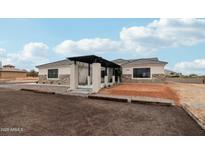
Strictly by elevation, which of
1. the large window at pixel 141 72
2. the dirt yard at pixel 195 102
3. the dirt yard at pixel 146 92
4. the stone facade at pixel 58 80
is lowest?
the dirt yard at pixel 195 102

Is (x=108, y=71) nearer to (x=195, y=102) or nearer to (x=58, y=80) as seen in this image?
(x=58, y=80)

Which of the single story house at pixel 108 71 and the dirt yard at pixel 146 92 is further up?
the single story house at pixel 108 71

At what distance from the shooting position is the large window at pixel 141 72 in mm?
21562

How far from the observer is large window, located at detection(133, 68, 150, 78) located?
70.7ft

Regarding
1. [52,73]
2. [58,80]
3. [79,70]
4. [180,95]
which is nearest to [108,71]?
[79,70]

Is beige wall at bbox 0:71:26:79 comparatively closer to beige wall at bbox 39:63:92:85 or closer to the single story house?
the single story house

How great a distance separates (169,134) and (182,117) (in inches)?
80.6

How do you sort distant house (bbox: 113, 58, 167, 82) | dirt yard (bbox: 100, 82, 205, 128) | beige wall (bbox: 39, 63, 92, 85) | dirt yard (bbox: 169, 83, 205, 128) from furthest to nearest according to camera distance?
distant house (bbox: 113, 58, 167, 82) < beige wall (bbox: 39, 63, 92, 85) < dirt yard (bbox: 100, 82, 205, 128) < dirt yard (bbox: 169, 83, 205, 128)

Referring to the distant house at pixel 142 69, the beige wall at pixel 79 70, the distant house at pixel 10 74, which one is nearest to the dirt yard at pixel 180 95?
the beige wall at pixel 79 70

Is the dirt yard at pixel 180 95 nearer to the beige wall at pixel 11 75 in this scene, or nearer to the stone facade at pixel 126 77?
the stone facade at pixel 126 77

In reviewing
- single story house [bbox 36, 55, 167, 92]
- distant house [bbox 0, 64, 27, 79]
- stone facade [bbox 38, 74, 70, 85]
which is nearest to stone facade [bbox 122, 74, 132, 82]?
single story house [bbox 36, 55, 167, 92]

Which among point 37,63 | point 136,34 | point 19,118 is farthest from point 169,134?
point 37,63
